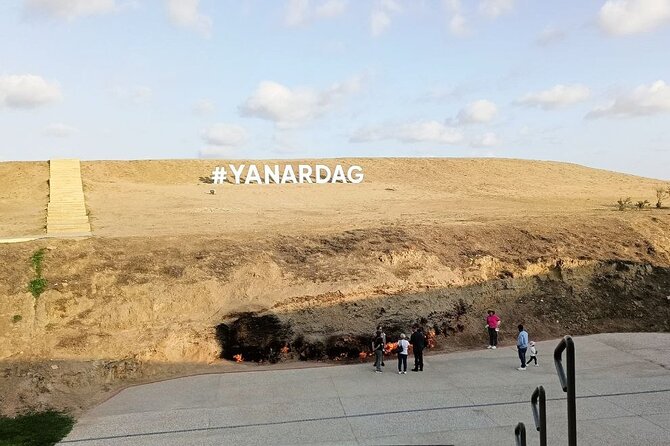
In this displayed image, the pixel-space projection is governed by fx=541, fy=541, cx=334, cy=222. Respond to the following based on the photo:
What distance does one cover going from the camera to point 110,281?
1809 cm

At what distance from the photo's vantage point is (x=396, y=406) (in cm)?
1277

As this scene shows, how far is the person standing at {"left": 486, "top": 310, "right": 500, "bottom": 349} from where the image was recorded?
17250mm

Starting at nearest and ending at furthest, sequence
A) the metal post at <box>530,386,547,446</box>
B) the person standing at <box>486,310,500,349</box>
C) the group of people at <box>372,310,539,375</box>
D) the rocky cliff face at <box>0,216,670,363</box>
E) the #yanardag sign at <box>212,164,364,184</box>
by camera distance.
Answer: the metal post at <box>530,386,547,446</box> → the group of people at <box>372,310,539,375</box> → the rocky cliff face at <box>0,216,670,363</box> → the person standing at <box>486,310,500,349</box> → the #yanardag sign at <box>212,164,364,184</box>

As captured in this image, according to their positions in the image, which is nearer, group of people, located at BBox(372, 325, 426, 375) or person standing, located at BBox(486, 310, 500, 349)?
group of people, located at BBox(372, 325, 426, 375)

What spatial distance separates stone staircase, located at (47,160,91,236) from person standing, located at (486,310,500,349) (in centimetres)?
1721

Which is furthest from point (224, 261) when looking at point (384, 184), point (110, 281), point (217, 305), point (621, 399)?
point (384, 184)

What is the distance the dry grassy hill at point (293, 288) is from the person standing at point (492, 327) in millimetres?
767

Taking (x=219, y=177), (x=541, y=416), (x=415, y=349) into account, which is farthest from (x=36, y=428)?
(x=219, y=177)

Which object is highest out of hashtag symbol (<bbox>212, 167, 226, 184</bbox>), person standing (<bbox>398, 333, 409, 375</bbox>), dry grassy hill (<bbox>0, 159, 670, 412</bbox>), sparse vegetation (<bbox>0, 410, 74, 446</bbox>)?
hashtag symbol (<bbox>212, 167, 226, 184</bbox>)

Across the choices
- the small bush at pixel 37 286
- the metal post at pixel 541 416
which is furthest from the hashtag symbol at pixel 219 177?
the metal post at pixel 541 416

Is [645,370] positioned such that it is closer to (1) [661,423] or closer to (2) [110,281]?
(1) [661,423]

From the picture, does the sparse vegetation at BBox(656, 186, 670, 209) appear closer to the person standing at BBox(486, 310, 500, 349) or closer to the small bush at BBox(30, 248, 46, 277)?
the person standing at BBox(486, 310, 500, 349)

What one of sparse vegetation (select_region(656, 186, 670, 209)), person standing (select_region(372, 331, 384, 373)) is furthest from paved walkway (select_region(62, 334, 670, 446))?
sparse vegetation (select_region(656, 186, 670, 209))

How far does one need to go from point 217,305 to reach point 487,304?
9520 millimetres
